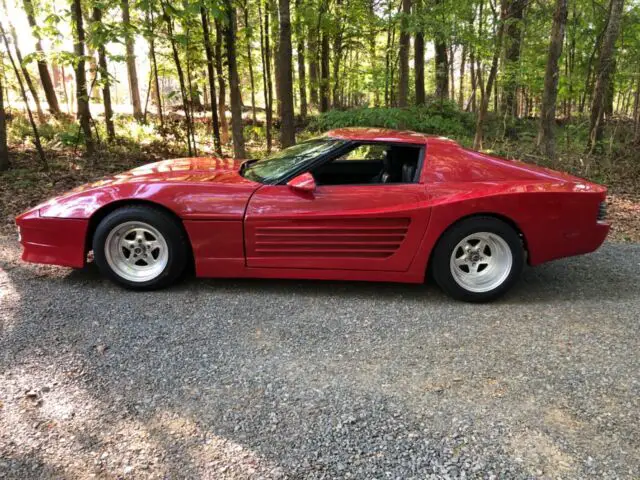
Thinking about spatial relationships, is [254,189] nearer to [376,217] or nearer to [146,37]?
[376,217]

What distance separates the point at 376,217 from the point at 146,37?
17.6 feet

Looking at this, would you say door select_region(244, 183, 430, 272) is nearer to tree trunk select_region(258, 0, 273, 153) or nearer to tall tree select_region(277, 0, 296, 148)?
tall tree select_region(277, 0, 296, 148)

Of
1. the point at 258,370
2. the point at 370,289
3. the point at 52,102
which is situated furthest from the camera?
the point at 52,102

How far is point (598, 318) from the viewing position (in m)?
3.34

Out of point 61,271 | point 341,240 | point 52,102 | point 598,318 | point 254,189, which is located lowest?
point 598,318

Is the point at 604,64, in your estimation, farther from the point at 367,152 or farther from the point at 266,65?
the point at 367,152

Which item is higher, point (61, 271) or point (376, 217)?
point (376, 217)

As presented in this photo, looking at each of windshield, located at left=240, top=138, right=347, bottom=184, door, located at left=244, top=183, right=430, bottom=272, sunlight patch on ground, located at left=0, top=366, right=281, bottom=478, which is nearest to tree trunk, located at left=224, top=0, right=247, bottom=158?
windshield, located at left=240, top=138, right=347, bottom=184

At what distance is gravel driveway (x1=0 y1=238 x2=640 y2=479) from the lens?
1.95 metres

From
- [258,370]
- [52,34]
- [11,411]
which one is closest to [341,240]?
[258,370]

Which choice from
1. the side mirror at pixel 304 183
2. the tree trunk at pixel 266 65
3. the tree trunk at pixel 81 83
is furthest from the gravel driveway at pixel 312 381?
the tree trunk at pixel 266 65

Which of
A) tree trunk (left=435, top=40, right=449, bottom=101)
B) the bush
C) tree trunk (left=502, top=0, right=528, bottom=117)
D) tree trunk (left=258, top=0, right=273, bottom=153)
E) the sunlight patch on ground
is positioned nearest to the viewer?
the sunlight patch on ground

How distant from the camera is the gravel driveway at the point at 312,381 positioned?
6.40 feet

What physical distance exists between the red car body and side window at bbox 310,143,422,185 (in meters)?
0.16
